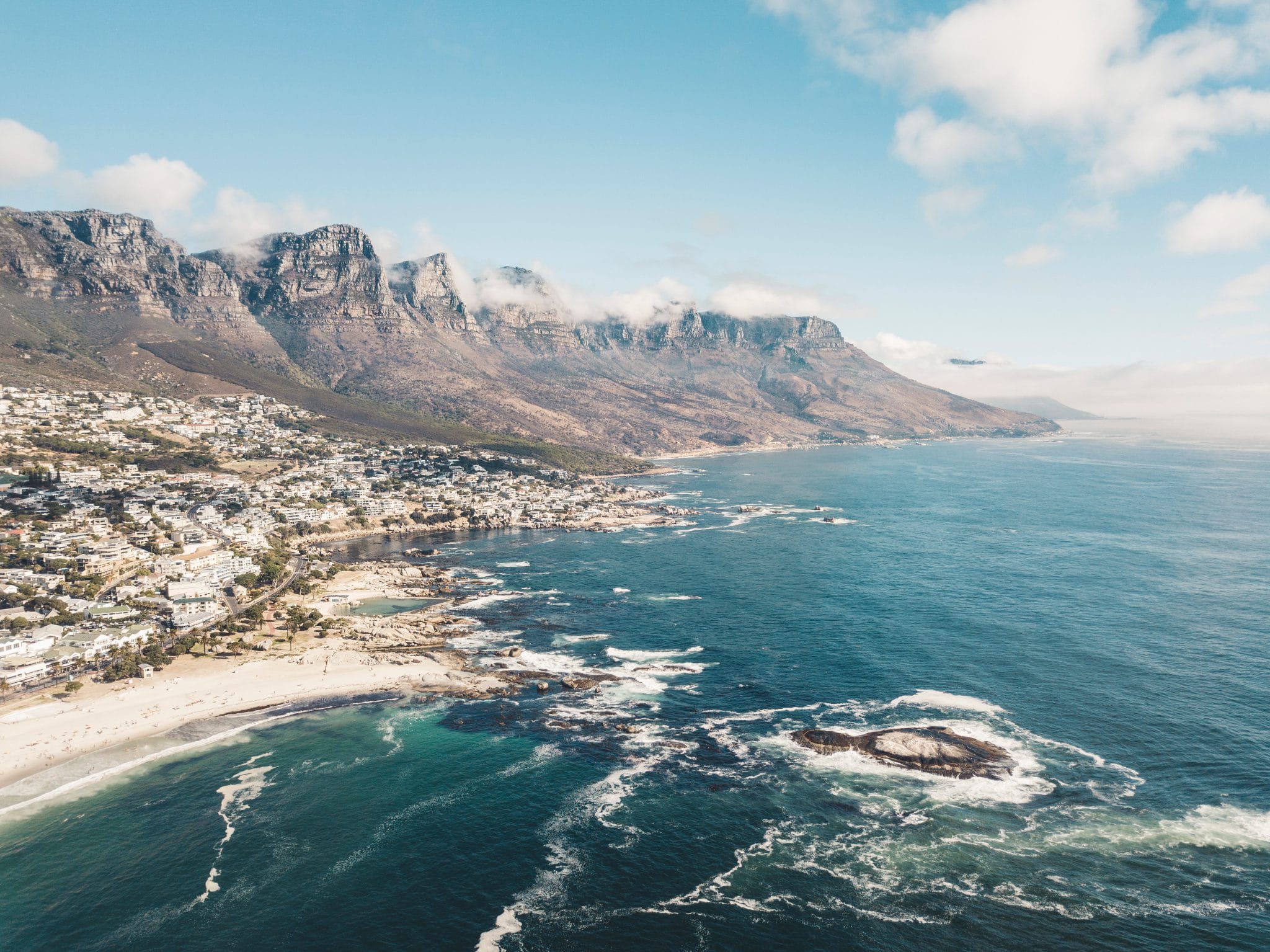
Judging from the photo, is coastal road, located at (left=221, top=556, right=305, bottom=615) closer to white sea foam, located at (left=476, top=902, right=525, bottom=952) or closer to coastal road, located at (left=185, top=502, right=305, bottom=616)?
coastal road, located at (left=185, top=502, right=305, bottom=616)

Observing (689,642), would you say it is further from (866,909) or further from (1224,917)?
(1224,917)

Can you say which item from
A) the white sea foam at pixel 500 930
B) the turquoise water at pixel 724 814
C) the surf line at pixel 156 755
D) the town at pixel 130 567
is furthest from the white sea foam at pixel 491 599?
the white sea foam at pixel 500 930

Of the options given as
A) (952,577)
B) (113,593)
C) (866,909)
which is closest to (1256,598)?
(952,577)

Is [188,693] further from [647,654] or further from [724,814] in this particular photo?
[724,814]

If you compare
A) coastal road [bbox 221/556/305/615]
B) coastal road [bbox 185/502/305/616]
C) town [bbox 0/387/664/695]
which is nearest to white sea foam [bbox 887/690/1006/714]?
town [bbox 0/387/664/695]

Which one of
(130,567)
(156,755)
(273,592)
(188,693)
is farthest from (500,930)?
(130,567)
